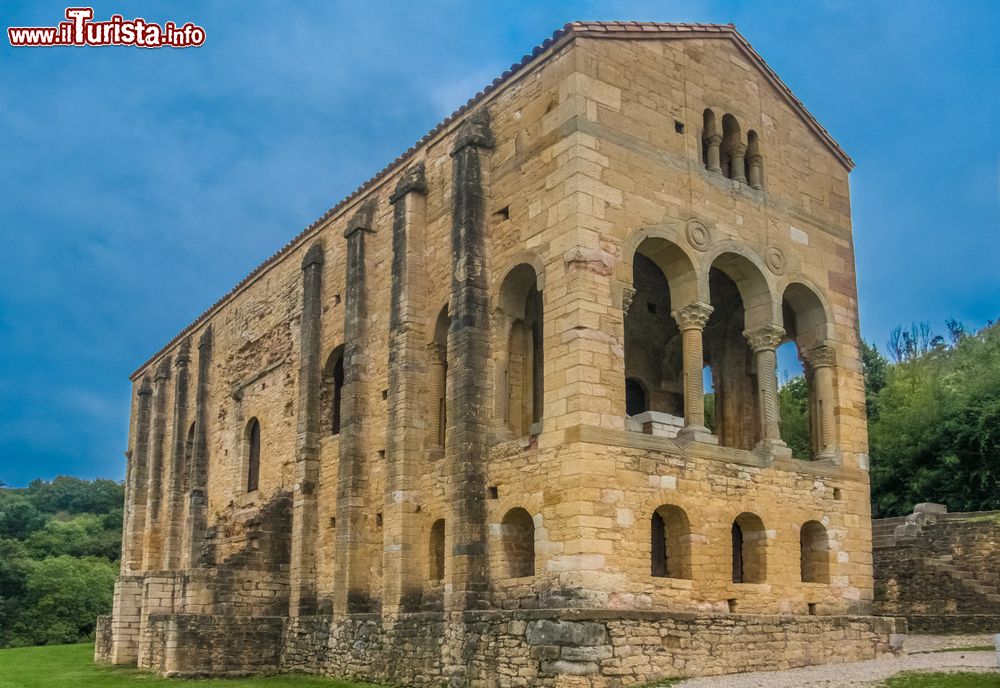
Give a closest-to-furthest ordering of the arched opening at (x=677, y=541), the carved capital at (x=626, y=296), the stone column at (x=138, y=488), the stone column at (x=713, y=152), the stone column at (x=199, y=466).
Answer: the arched opening at (x=677, y=541), the carved capital at (x=626, y=296), the stone column at (x=713, y=152), the stone column at (x=199, y=466), the stone column at (x=138, y=488)

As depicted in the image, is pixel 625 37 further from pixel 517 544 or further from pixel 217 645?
pixel 217 645

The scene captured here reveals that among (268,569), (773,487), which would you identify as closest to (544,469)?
(773,487)

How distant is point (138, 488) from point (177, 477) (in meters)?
3.28

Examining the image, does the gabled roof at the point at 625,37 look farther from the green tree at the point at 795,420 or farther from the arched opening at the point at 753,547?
the green tree at the point at 795,420

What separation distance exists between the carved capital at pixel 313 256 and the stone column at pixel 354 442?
1.88m

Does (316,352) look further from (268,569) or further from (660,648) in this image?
(660,648)

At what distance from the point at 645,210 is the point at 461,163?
3.54m

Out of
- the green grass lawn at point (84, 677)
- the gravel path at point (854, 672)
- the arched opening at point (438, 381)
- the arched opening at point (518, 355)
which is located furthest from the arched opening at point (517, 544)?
the green grass lawn at point (84, 677)

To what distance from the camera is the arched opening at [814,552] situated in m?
18.0

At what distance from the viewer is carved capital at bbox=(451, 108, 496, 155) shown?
18.2m

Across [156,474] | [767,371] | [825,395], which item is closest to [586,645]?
[767,371]

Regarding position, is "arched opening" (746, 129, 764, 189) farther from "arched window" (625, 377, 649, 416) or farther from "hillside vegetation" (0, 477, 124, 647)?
"hillside vegetation" (0, 477, 124, 647)

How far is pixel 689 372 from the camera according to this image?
17.0m

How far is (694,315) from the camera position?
56.0ft
